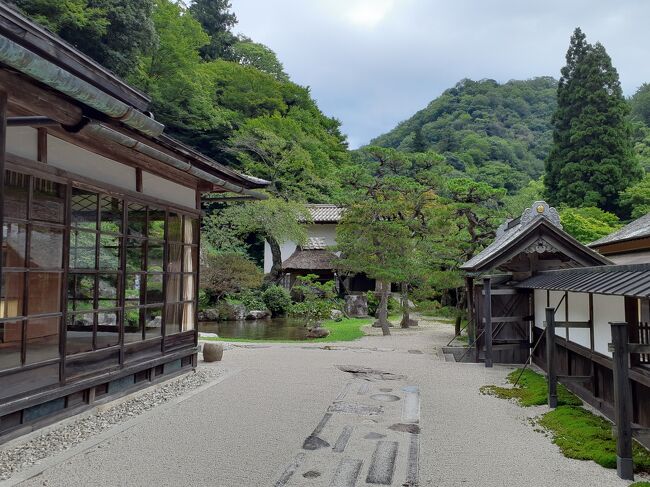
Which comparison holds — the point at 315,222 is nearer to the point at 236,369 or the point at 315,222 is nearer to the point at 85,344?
the point at 236,369

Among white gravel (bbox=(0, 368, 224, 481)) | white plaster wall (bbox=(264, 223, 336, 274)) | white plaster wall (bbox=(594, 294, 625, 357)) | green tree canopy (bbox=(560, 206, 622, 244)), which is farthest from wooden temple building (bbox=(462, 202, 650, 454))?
white plaster wall (bbox=(264, 223, 336, 274))

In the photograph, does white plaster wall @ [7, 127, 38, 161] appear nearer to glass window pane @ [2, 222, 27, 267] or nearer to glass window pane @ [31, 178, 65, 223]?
glass window pane @ [31, 178, 65, 223]

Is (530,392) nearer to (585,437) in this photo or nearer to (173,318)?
(585,437)

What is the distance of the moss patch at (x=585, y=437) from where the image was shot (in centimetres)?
521

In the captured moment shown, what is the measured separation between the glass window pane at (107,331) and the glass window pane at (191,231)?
210 centimetres

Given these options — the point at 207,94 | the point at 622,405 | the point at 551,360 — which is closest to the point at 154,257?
the point at 551,360

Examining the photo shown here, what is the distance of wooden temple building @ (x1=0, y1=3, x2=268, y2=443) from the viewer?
3978 millimetres

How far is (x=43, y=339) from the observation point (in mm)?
6066

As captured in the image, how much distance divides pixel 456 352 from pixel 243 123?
24.3 m

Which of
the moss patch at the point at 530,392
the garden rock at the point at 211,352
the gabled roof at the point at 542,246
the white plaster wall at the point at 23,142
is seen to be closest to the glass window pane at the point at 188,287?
the garden rock at the point at 211,352

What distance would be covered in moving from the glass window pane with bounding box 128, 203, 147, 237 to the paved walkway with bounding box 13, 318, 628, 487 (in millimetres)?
2772

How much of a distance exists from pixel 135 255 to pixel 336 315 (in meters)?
16.4

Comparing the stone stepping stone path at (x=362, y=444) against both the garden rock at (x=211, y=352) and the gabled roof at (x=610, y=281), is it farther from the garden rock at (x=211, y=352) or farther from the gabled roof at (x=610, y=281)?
the garden rock at (x=211, y=352)

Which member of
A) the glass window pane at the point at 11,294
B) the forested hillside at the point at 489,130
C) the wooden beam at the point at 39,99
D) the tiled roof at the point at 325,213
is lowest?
the glass window pane at the point at 11,294
